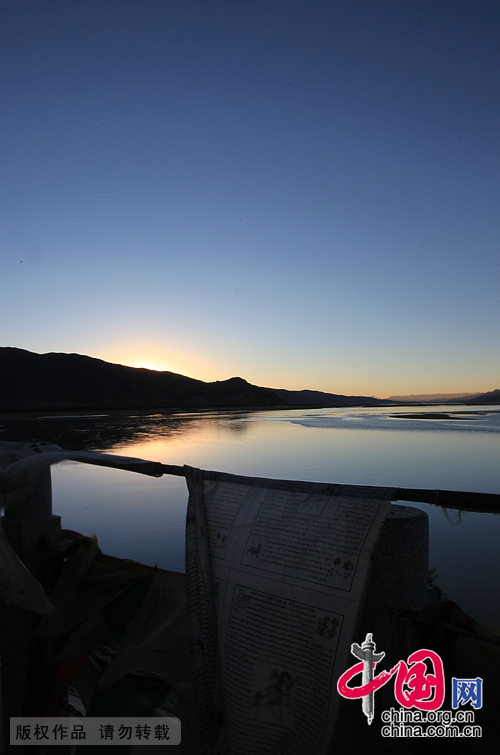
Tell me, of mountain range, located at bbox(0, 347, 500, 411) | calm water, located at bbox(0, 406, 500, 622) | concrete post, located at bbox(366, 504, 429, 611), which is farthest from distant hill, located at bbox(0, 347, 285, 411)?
concrete post, located at bbox(366, 504, 429, 611)

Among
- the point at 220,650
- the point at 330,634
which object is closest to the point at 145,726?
the point at 220,650

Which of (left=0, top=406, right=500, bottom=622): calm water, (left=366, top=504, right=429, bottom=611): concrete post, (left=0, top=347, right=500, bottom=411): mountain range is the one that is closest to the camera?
(left=366, top=504, right=429, bottom=611): concrete post

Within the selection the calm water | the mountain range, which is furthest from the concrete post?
the mountain range

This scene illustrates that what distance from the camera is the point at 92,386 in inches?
5118

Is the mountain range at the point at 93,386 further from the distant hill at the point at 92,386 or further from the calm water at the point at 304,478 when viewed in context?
the calm water at the point at 304,478

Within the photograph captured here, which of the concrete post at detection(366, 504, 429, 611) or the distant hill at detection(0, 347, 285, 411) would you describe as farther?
the distant hill at detection(0, 347, 285, 411)

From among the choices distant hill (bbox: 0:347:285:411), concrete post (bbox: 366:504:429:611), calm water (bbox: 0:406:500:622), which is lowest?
calm water (bbox: 0:406:500:622)

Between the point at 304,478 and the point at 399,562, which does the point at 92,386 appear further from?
the point at 399,562

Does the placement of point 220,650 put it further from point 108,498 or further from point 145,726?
point 108,498

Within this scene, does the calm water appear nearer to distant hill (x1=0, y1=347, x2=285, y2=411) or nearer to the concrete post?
the concrete post

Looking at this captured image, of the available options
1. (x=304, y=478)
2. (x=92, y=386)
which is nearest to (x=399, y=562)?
(x=304, y=478)

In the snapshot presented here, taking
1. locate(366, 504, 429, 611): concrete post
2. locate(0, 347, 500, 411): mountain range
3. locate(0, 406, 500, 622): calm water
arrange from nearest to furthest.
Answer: locate(366, 504, 429, 611): concrete post → locate(0, 406, 500, 622): calm water → locate(0, 347, 500, 411): mountain range

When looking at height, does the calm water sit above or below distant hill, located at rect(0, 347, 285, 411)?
below

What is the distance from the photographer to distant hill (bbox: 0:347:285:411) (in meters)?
117
